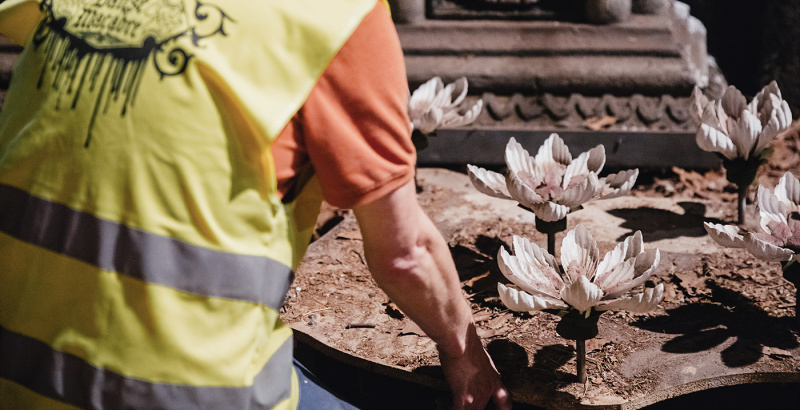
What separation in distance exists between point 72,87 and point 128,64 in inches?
4.2

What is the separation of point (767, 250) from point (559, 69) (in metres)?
1.83

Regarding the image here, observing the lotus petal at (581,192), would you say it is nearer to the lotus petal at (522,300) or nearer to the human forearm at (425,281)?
the lotus petal at (522,300)

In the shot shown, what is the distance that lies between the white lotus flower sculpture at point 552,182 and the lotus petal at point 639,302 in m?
0.39

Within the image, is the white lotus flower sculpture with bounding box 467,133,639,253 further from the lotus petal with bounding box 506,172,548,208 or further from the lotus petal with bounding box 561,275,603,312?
the lotus petal with bounding box 561,275,603,312

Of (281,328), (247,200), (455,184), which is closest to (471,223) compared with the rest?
(455,184)

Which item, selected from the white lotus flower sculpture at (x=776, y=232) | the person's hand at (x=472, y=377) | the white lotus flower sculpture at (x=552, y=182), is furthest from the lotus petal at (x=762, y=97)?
the person's hand at (x=472, y=377)

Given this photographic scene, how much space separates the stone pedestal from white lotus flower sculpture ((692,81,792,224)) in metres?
0.98

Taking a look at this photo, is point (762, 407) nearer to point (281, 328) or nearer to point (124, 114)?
point (281, 328)

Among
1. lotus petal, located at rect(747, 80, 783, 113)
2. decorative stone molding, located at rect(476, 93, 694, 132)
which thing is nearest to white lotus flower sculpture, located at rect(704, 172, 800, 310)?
lotus petal, located at rect(747, 80, 783, 113)

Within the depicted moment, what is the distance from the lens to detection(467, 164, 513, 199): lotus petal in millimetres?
1851

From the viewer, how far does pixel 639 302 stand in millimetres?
1357

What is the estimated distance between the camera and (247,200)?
99 cm

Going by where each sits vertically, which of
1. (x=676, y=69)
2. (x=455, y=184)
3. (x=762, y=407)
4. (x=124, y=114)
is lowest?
(x=762, y=407)

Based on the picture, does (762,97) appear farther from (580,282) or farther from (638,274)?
(580,282)
